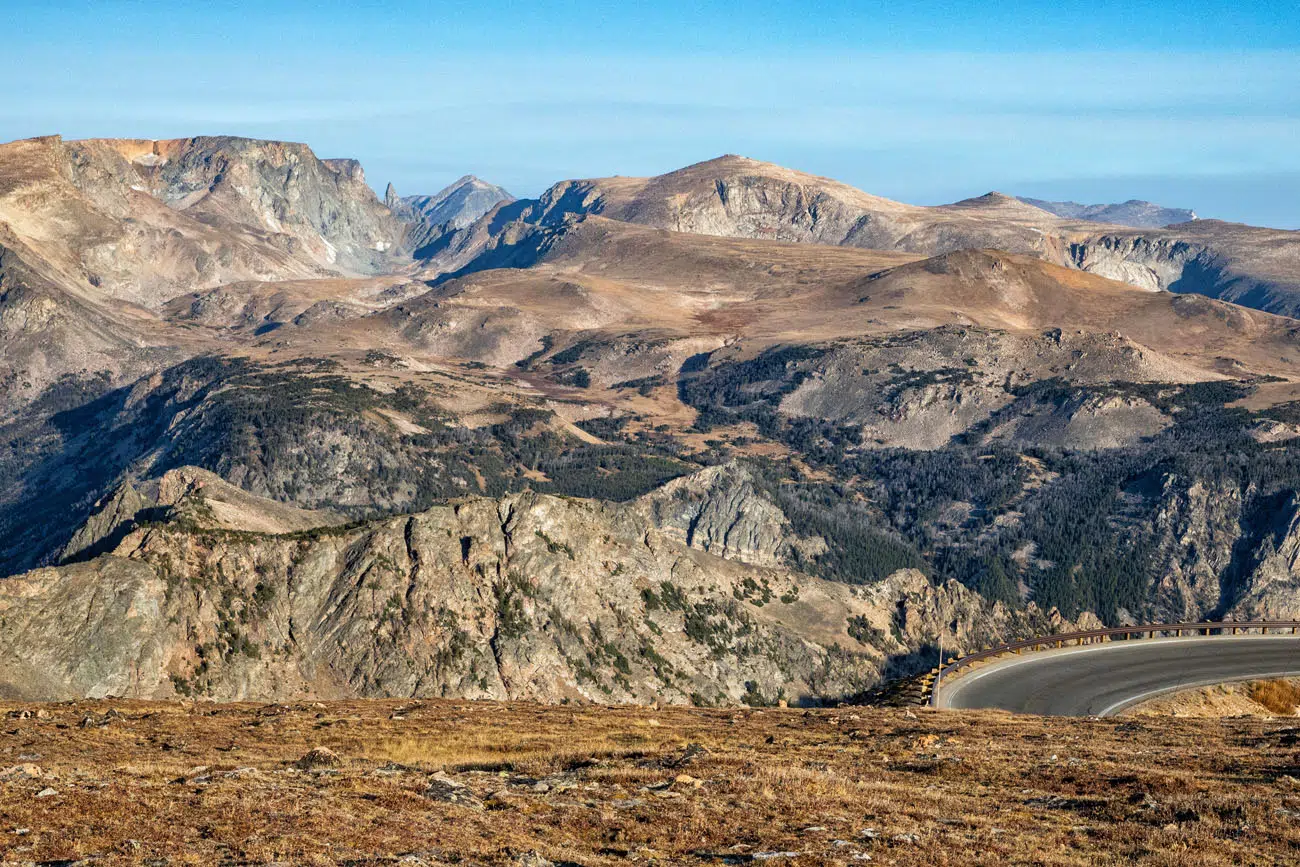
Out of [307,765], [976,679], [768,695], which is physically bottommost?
[768,695]

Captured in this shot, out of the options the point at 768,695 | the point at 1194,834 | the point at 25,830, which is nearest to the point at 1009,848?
the point at 1194,834

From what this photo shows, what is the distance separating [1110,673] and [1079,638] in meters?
21.9

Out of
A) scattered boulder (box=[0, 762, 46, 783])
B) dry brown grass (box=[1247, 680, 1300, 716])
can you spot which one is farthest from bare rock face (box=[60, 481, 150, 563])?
dry brown grass (box=[1247, 680, 1300, 716])

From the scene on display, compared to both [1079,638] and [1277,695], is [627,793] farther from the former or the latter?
[1079,638]

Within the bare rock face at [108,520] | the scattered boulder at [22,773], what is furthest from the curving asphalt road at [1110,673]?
the bare rock face at [108,520]

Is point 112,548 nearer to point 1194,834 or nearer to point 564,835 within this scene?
point 564,835

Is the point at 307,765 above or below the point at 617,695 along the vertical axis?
above

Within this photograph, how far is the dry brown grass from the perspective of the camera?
114625 mm

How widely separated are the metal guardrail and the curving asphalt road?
1541mm

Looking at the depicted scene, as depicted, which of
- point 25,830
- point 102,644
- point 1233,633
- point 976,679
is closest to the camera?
point 25,830

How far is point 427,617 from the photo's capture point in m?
135

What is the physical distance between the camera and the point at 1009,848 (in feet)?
128

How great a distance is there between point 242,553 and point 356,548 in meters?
12.0

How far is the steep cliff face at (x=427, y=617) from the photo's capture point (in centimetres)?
11062
